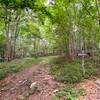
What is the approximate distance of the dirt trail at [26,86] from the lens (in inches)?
305

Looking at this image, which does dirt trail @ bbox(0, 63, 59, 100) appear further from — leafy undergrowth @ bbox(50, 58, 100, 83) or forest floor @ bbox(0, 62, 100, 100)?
leafy undergrowth @ bbox(50, 58, 100, 83)

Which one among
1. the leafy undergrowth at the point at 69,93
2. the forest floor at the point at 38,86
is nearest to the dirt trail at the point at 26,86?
the forest floor at the point at 38,86

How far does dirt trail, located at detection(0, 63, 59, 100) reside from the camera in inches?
305

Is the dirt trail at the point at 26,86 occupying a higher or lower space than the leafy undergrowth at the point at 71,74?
lower

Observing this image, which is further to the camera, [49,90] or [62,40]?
[62,40]

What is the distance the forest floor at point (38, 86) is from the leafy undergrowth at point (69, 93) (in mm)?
204

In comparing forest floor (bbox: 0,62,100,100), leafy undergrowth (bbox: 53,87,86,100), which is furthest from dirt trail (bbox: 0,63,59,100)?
leafy undergrowth (bbox: 53,87,86,100)

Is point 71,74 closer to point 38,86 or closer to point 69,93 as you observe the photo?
point 69,93

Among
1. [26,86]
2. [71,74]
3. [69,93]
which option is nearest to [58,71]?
[71,74]

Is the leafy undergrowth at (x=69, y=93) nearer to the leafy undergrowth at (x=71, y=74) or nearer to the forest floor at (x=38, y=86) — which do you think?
the forest floor at (x=38, y=86)

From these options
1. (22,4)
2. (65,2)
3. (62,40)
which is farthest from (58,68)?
(22,4)

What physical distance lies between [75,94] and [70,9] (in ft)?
23.1

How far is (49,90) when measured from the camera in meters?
7.93

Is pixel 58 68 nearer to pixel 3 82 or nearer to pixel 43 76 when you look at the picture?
pixel 43 76
